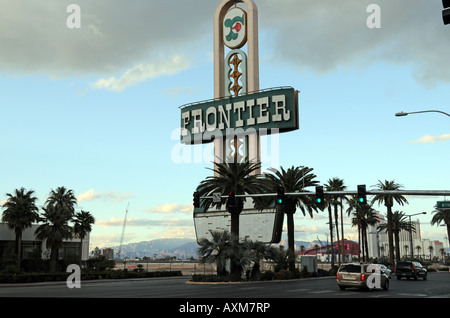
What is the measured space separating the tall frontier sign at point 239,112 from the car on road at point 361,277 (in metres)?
34.6

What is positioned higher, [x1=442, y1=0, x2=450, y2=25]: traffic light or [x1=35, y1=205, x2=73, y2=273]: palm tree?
[x1=442, y1=0, x2=450, y2=25]: traffic light

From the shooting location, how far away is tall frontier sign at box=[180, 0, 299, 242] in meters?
66.9

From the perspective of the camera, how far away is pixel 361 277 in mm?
28891

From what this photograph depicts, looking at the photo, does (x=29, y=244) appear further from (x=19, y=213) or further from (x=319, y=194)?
(x=319, y=194)

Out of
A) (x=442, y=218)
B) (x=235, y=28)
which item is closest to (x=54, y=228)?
(x=235, y=28)

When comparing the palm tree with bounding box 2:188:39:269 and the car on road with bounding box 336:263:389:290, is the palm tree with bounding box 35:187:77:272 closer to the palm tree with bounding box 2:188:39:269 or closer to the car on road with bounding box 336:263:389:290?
the palm tree with bounding box 2:188:39:269

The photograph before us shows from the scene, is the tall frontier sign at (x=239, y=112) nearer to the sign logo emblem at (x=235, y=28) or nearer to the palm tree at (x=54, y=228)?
the sign logo emblem at (x=235, y=28)

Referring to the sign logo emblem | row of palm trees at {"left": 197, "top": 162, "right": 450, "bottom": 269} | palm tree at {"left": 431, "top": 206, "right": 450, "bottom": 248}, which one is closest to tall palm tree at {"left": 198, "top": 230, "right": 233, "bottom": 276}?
row of palm trees at {"left": 197, "top": 162, "right": 450, "bottom": 269}

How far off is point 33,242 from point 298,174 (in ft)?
131

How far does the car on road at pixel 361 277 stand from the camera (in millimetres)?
28922

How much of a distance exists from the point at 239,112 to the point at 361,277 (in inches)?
1745

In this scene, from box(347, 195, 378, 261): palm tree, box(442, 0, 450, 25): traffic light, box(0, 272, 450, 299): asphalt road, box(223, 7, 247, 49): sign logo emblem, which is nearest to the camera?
box(442, 0, 450, 25): traffic light

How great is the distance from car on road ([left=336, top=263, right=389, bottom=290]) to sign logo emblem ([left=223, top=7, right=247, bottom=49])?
49.1m

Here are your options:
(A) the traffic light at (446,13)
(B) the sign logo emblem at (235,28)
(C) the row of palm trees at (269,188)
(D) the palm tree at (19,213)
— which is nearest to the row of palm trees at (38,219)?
(D) the palm tree at (19,213)
